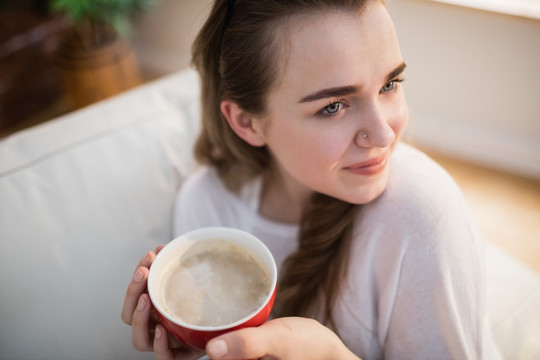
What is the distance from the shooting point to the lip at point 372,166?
0.96m

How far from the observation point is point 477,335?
0.90 m

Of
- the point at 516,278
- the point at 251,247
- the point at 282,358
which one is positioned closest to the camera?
→ the point at 282,358

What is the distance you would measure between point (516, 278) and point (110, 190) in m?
1.24

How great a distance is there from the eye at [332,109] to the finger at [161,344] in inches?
21.4

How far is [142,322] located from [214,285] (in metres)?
0.15

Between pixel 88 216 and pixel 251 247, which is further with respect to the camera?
pixel 88 216

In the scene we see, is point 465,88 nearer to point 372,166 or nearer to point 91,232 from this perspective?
point 372,166

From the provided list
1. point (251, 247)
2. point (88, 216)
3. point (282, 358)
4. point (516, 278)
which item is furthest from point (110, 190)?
point (516, 278)

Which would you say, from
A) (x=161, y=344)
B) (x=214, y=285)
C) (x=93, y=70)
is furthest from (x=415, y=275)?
(x=93, y=70)

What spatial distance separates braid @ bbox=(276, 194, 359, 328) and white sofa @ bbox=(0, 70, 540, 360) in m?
0.43

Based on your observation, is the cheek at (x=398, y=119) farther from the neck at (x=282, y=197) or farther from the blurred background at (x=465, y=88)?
the blurred background at (x=465, y=88)

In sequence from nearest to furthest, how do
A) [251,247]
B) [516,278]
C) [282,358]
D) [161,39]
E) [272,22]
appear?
[282,358], [251,247], [272,22], [516,278], [161,39]

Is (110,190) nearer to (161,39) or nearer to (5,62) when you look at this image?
(5,62)

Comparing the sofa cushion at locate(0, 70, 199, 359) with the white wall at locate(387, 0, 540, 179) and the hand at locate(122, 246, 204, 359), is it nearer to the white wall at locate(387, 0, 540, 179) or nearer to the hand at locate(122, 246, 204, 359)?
the hand at locate(122, 246, 204, 359)
